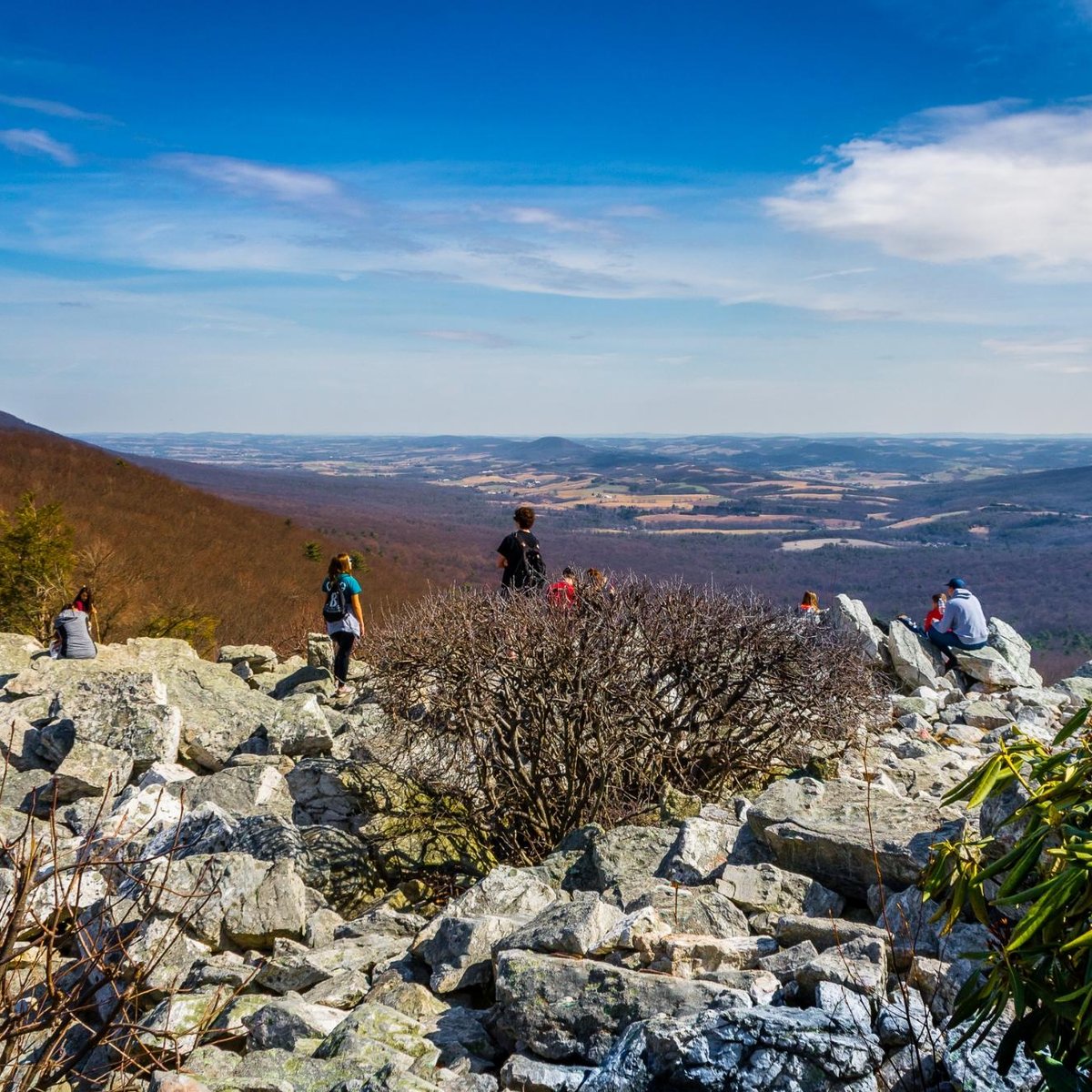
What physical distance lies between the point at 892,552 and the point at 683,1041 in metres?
83.1

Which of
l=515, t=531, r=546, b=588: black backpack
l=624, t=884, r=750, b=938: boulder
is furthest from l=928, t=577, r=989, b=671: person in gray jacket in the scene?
l=624, t=884, r=750, b=938: boulder

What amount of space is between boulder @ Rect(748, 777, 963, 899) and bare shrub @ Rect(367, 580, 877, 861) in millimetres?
1346

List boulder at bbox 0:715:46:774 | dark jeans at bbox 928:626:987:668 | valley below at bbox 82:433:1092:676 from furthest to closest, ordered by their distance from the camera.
A: valley below at bbox 82:433:1092:676 → dark jeans at bbox 928:626:987:668 → boulder at bbox 0:715:46:774

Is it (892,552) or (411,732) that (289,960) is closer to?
(411,732)

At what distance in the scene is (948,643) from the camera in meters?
12.3

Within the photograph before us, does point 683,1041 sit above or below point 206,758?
above

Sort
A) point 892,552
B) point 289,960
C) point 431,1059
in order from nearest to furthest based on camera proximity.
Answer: point 431,1059 → point 289,960 → point 892,552

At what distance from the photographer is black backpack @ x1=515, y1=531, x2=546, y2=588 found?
8.30 metres

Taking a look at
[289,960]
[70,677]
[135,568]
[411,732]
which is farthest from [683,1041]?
[135,568]

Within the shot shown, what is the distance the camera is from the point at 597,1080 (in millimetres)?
2816

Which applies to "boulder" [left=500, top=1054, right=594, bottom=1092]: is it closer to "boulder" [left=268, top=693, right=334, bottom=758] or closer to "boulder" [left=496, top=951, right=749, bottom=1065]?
"boulder" [left=496, top=951, right=749, bottom=1065]

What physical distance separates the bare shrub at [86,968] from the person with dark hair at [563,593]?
3024 millimetres

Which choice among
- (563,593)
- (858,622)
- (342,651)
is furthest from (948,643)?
(342,651)

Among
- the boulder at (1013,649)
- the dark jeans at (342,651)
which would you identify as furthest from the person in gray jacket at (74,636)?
the boulder at (1013,649)
